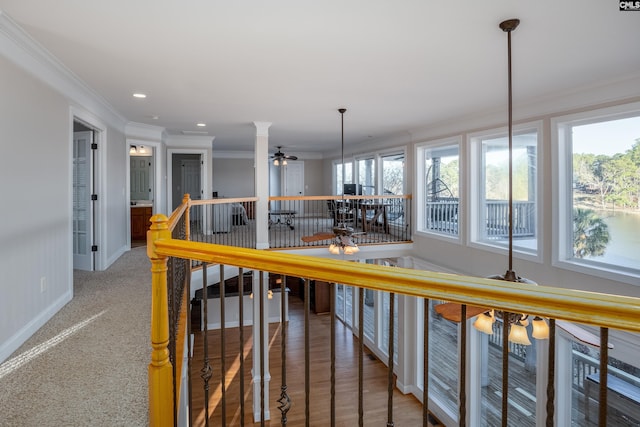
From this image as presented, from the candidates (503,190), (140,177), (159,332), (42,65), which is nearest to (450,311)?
(159,332)

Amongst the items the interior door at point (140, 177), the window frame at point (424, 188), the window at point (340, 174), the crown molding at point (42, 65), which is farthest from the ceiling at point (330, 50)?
the window at point (340, 174)

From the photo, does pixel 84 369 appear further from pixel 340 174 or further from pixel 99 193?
pixel 340 174

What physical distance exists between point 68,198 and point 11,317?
1.54 metres

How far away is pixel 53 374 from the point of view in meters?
2.45

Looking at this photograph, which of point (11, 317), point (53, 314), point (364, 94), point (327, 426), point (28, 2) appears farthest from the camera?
point (327, 426)

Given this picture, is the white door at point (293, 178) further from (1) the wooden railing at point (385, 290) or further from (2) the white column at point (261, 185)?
(1) the wooden railing at point (385, 290)

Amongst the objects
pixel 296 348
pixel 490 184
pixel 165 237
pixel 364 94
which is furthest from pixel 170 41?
pixel 296 348

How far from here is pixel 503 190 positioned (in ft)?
18.2

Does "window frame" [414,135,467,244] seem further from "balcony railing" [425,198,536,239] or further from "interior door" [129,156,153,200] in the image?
"interior door" [129,156,153,200]

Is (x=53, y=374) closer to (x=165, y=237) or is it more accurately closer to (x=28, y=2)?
(x=165, y=237)

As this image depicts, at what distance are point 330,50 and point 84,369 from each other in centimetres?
313

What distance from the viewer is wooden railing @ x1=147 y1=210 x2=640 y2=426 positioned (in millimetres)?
901

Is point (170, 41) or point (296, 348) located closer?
point (170, 41)

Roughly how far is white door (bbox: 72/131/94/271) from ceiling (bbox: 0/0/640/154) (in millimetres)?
727
